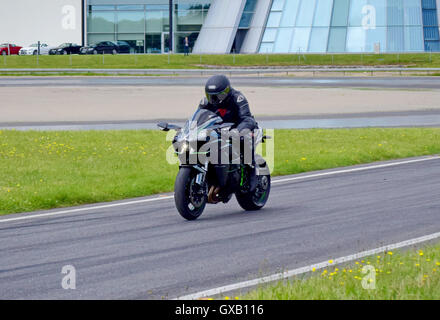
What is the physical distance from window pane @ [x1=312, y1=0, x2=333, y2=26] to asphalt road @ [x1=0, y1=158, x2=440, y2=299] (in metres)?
51.7

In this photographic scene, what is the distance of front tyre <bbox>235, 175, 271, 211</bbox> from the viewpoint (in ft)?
36.1

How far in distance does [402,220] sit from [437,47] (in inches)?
2218

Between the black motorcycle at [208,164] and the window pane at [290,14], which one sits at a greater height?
the window pane at [290,14]

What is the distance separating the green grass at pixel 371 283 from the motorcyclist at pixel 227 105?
3.20 m

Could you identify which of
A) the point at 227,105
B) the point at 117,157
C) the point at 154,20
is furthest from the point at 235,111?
the point at 154,20

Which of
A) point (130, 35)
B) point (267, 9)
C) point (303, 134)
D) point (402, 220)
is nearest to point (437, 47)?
point (267, 9)

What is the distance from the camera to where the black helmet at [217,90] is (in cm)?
1012

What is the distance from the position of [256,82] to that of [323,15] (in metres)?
19.1

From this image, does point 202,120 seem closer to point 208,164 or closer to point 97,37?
point 208,164

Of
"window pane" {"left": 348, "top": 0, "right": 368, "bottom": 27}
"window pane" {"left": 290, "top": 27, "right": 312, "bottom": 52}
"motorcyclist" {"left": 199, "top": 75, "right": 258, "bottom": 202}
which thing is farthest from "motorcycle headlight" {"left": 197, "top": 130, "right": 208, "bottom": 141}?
"window pane" {"left": 290, "top": 27, "right": 312, "bottom": 52}

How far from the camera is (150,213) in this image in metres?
10.9

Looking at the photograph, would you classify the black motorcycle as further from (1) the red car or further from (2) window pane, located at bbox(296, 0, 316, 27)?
(1) the red car

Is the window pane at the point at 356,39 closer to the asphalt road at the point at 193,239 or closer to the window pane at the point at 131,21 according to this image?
the window pane at the point at 131,21

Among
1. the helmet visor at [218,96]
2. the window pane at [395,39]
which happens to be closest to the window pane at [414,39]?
the window pane at [395,39]
